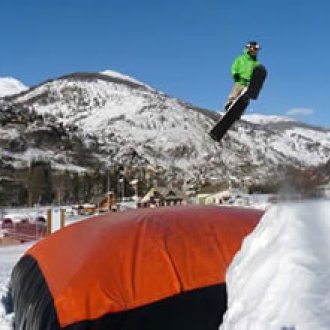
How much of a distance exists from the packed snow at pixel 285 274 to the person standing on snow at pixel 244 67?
15.0ft

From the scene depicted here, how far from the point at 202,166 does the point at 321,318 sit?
13077 centimetres

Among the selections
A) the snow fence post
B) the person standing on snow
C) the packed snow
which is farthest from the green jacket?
the snow fence post

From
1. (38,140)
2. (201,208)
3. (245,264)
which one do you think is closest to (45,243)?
(201,208)

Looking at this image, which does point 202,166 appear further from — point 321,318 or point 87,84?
point 321,318

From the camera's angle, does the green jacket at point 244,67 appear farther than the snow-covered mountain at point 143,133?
No

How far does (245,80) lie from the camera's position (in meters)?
8.12

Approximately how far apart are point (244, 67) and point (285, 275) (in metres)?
5.59

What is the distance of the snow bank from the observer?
2.53 meters

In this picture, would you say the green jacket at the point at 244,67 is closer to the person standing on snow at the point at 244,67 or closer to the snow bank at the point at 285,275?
the person standing on snow at the point at 244,67

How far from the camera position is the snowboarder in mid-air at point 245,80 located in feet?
26.0

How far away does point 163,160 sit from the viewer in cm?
13150

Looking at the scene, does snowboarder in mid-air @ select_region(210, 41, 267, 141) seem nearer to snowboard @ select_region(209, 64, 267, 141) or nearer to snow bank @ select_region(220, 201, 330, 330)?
snowboard @ select_region(209, 64, 267, 141)

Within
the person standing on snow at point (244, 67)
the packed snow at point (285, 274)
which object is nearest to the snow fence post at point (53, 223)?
the person standing on snow at point (244, 67)

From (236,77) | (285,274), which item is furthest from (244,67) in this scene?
(285,274)
